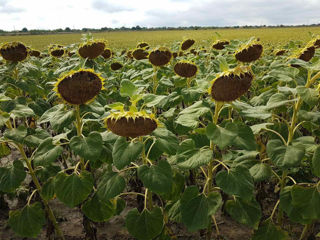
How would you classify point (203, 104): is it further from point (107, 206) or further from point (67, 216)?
point (67, 216)

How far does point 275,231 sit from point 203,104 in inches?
43.6

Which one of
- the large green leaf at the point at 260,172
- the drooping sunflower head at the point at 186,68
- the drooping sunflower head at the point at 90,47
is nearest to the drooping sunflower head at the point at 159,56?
the drooping sunflower head at the point at 186,68

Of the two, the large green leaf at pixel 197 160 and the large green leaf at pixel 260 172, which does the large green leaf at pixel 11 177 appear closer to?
the large green leaf at pixel 197 160

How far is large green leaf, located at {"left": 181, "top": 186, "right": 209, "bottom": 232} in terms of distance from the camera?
1964mm

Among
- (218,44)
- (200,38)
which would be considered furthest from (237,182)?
(200,38)

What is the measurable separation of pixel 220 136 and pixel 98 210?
3.62 ft

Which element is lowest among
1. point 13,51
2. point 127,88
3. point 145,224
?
point 145,224

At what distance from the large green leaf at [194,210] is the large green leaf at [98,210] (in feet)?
1.84

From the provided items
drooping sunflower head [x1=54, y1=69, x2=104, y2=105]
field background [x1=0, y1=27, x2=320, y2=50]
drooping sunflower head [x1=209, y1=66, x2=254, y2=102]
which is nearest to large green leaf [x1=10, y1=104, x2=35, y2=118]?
drooping sunflower head [x1=54, y1=69, x2=104, y2=105]

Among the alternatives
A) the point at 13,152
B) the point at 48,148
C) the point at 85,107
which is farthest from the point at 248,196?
the point at 13,152

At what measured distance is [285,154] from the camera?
1.80 m

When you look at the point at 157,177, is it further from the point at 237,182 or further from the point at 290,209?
the point at 290,209

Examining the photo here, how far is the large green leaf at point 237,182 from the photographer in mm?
1835

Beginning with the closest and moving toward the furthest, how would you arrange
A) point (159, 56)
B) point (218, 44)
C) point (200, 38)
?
point (159, 56) < point (218, 44) < point (200, 38)
